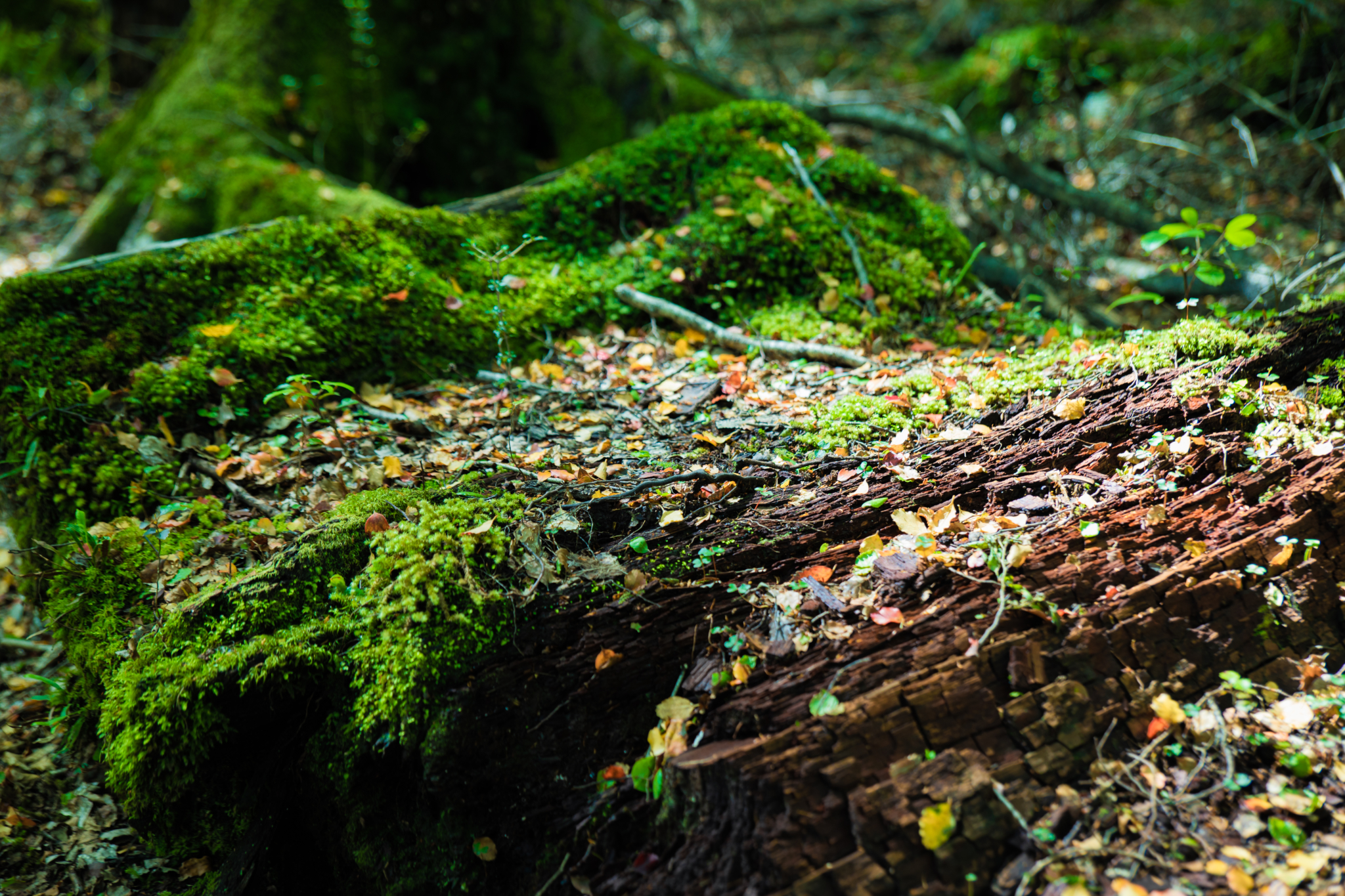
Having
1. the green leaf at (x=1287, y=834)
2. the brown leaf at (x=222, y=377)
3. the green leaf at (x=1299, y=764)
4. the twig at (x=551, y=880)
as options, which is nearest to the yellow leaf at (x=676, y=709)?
the twig at (x=551, y=880)

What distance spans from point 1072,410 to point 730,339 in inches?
74.1

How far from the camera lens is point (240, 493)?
119 inches

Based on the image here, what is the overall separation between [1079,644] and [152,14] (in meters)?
12.9

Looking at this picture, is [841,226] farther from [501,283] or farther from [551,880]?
[551,880]

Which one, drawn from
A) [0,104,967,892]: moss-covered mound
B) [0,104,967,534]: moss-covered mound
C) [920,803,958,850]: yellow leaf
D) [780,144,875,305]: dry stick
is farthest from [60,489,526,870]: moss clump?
[780,144,875,305]: dry stick

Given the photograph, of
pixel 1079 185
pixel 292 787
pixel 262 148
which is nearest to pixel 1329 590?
pixel 292 787

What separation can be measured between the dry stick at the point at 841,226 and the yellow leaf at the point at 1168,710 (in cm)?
278

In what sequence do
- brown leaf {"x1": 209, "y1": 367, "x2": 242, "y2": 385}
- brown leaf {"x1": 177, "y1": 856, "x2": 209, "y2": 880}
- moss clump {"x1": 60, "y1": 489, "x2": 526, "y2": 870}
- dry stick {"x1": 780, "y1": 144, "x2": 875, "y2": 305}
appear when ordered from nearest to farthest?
moss clump {"x1": 60, "y1": 489, "x2": 526, "y2": 870}
brown leaf {"x1": 177, "y1": 856, "x2": 209, "y2": 880}
brown leaf {"x1": 209, "y1": 367, "x2": 242, "y2": 385}
dry stick {"x1": 780, "y1": 144, "x2": 875, "y2": 305}

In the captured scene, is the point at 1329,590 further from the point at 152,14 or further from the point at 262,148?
the point at 152,14

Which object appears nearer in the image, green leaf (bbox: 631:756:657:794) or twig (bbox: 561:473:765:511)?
green leaf (bbox: 631:756:657:794)

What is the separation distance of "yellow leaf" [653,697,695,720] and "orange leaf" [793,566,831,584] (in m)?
0.55

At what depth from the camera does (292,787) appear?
2449mm

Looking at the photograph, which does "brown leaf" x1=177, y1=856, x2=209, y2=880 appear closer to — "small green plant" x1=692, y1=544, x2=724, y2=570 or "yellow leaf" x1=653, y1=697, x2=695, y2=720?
"yellow leaf" x1=653, y1=697, x2=695, y2=720

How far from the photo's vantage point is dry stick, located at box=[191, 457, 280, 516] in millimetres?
2986
